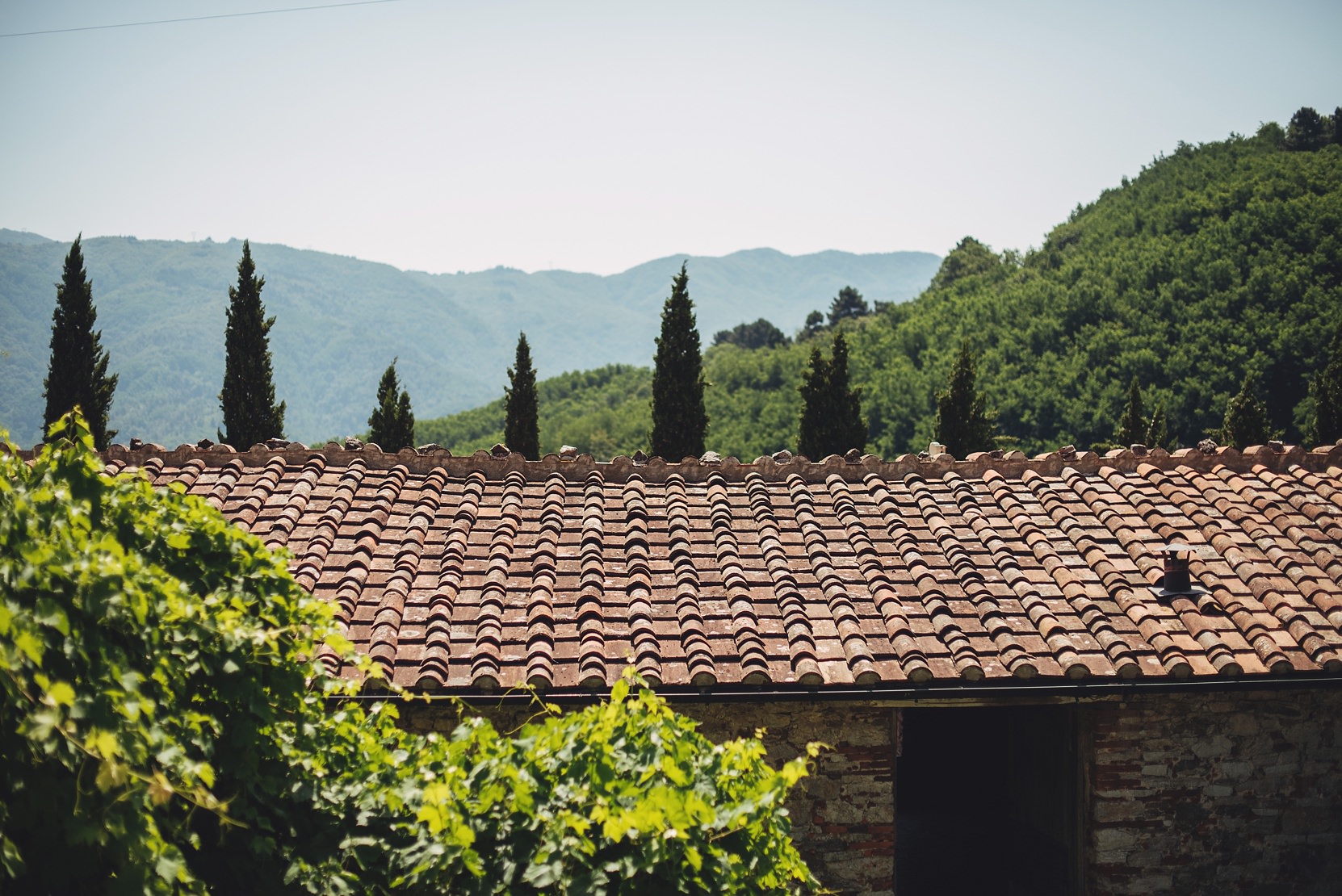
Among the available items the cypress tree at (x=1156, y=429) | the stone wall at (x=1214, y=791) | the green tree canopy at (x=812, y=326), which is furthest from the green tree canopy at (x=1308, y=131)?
the stone wall at (x=1214, y=791)

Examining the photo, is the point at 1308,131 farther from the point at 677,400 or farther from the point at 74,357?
the point at 74,357

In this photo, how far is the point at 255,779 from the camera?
163 inches

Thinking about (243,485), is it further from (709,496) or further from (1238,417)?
(1238,417)

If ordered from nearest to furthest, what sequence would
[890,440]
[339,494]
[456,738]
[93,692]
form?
[93,692] → [456,738] → [339,494] → [890,440]

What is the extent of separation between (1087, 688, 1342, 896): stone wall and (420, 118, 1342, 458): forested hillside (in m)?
37.4

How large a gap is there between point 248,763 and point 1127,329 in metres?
58.7

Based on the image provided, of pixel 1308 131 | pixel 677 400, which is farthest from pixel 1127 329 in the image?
pixel 677 400

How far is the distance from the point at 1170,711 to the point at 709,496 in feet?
13.8

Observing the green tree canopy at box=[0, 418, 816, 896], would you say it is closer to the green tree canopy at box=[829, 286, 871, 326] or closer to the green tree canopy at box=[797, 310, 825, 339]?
the green tree canopy at box=[797, 310, 825, 339]

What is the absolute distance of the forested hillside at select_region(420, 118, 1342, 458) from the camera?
5047cm

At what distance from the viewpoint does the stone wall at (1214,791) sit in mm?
7613

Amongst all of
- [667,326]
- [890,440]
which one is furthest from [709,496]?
[890,440]

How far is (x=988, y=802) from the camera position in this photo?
11305mm

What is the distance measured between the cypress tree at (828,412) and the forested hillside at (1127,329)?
18.7 metres
